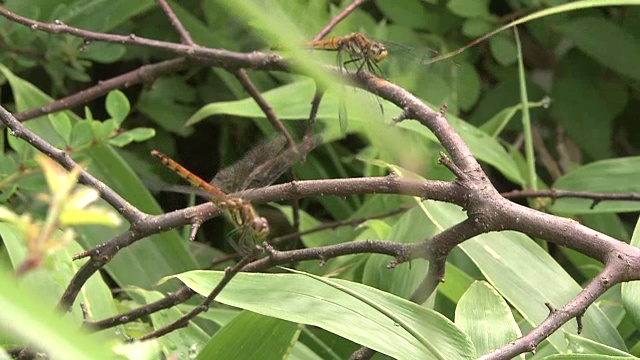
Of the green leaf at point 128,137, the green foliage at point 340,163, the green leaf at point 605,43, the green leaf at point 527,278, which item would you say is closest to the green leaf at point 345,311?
the green foliage at point 340,163

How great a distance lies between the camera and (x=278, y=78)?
982 millimetres

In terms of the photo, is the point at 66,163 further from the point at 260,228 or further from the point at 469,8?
the point at 469,8

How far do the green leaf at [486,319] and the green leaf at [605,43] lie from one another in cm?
61

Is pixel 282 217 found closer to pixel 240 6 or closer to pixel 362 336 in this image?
pixel 362 336

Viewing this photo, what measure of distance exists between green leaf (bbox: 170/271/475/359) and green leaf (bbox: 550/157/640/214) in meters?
0.38

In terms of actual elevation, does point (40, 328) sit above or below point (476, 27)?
below

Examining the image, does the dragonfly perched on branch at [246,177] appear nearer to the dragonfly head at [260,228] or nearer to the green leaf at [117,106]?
the dragonfly head at [260,228]

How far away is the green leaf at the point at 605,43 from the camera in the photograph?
3.31ft

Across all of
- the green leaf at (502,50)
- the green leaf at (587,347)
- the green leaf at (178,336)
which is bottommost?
the green leaf at (587,347)

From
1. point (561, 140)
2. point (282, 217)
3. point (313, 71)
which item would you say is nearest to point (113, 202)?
point (313, 71)

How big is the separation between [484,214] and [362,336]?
4.1 inches

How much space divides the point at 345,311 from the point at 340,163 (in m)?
0.60

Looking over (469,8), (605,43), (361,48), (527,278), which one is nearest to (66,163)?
(361,48)

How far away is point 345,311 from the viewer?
0.45 m
